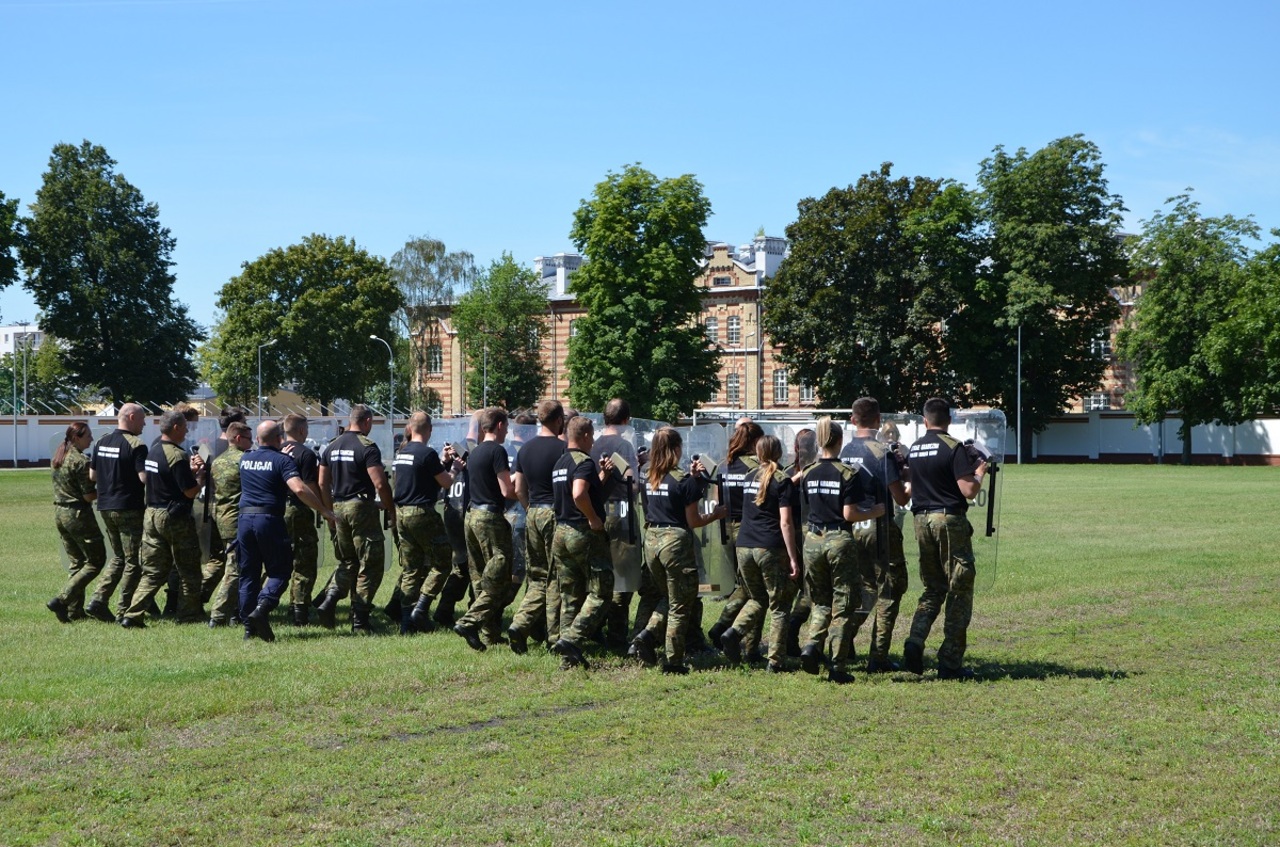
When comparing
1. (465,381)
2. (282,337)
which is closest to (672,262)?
(282,337)

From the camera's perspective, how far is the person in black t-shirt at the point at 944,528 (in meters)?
9.74

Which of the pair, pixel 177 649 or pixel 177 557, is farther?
pixel 177 557

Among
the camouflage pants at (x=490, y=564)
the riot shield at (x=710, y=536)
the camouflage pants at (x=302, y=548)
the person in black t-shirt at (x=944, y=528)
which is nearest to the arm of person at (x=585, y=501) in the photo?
the camouflage pants at (x=490, y=564)

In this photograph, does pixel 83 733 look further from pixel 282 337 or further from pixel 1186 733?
pixel 282 337

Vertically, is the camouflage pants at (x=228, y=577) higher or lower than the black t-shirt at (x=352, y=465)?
lower

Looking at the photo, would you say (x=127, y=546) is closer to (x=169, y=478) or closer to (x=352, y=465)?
(x=169, y=478)

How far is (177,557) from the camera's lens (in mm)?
12703

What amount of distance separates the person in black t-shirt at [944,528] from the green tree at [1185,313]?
65627 millimetres

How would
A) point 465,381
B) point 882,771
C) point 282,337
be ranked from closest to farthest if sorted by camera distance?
point 882,771
point 282,337
point 465,381

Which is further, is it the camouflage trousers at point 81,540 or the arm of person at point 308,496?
the camouflage trousers at point 81,540

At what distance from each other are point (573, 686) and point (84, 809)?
3.90 meters

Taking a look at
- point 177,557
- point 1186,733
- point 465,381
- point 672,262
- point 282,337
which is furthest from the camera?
point 465,381

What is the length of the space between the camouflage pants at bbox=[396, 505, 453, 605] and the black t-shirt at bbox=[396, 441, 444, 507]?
8 cm

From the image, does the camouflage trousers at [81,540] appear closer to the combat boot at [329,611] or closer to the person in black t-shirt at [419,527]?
the combat boot at [329,611]
